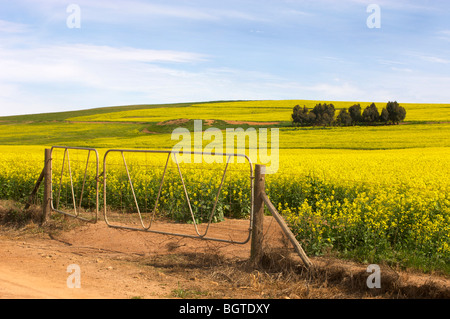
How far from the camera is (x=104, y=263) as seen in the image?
7.70 m

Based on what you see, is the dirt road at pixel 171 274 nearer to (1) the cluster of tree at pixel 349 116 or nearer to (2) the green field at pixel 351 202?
(2) the green field at pixel 351 202

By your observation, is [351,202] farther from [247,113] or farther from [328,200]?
[247,113]

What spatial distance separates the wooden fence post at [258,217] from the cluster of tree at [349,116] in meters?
52.4

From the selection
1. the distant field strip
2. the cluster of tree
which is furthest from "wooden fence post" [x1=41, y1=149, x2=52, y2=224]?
the cluster of tree

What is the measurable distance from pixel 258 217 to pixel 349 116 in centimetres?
5758

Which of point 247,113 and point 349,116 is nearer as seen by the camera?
point 349,116

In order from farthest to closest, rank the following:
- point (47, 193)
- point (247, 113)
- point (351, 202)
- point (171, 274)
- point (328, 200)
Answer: point (247, 113)
point (351, 202)
point (47, 193)
point (328, 200)
point (171, 274)

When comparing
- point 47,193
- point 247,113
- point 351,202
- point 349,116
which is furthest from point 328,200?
point 247,113

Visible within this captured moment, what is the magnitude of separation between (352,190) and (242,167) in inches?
172

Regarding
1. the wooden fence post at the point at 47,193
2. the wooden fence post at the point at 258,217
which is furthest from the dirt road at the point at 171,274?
the wooden fence post at the point at 47,193

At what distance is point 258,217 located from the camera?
716 cm

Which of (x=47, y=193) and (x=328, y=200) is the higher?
(x=328, y=200)

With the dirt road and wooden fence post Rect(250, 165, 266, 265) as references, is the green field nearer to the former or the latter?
the dirt road

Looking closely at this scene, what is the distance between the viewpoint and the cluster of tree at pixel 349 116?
59.6 meters
